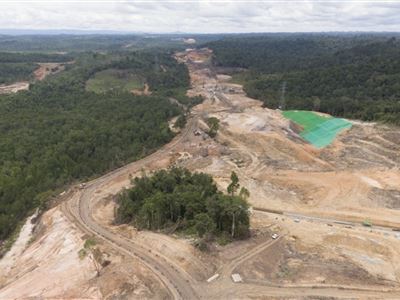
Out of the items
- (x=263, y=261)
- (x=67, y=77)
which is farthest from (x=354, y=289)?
(x=67, y=77)

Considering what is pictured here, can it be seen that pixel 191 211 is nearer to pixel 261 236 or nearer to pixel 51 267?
pixel 261 236

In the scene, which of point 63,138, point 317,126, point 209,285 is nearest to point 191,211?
point 209,285

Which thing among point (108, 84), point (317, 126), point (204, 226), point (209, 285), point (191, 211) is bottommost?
point (108, 84)

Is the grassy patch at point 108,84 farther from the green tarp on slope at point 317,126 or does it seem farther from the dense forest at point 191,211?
the dense forest at point 191,211

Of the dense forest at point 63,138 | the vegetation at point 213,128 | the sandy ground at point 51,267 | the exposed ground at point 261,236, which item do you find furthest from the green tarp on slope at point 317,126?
the sandy ground at point 51,267

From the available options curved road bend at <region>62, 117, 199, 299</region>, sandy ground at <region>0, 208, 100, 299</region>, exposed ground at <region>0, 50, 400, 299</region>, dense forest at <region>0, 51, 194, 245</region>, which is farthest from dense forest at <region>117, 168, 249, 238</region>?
dense forest at <region>0, 51, 194, 245</region>

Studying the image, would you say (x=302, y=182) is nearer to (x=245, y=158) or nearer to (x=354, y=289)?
(x=245, y=158)

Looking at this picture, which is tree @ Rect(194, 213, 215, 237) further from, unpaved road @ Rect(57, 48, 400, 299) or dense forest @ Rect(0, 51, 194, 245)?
dense forest @ Rect(0, 51, 194, 245)
